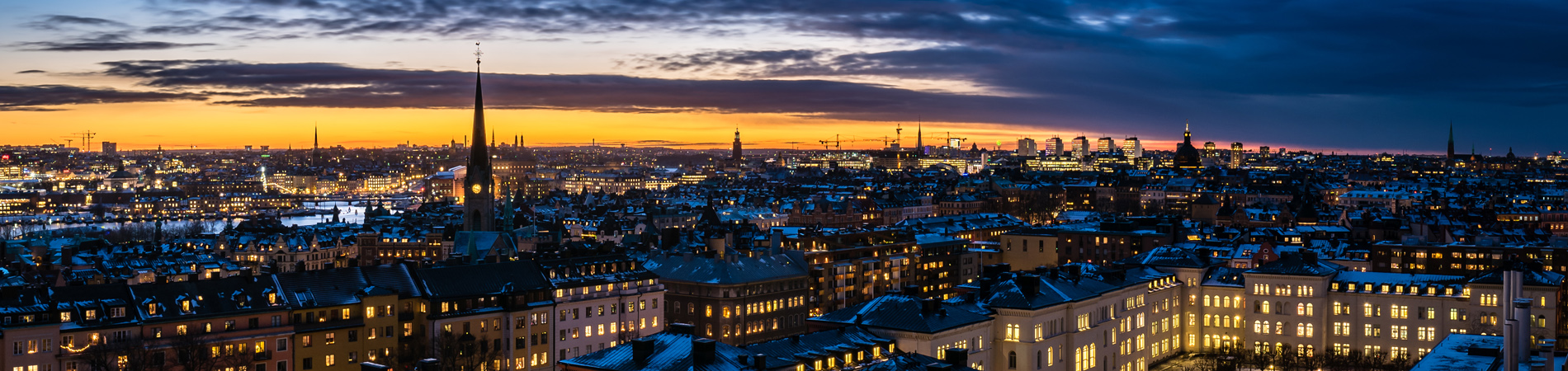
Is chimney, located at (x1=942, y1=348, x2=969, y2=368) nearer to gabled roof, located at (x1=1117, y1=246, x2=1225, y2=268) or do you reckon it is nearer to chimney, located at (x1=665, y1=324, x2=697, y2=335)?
chimney, located at (x1=665, y1=324, x2=697, y2=335)

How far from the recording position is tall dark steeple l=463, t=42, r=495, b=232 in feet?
287

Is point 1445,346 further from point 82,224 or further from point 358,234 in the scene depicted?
point 82,224

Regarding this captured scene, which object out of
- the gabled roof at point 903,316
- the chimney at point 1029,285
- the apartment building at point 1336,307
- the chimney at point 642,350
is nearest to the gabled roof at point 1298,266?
the apartment building at point 1336,307

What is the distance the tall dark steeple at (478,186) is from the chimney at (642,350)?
56.3m

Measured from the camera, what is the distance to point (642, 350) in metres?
32.6

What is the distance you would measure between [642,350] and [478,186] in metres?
56.7

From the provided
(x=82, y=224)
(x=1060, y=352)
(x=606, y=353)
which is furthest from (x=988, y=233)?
(x=82, y=224)

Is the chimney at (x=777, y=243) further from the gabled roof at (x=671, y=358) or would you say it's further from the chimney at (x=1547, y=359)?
the chimney at (x=1547, y=359)

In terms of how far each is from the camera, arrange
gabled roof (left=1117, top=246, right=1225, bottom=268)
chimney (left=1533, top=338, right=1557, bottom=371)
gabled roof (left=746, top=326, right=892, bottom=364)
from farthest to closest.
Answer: gabled roof (left=1117, top=246, right=1225, bottom=268)
gabled roof (left=746, top=326, right=892, bottom=364)
chimney (left=1533, top=338, right=1557, bottom=371)

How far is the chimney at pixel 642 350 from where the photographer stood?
107 ft

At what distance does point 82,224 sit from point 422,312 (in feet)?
500

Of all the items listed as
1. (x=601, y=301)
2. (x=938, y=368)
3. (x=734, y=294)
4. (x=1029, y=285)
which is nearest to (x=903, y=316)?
(x=1029, y=285)

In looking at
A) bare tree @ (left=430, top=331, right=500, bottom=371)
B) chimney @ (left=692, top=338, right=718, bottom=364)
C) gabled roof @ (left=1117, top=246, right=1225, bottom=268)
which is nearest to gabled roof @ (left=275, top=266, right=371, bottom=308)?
bare tree @ (left=430, top=331, right=500, bottom=371)

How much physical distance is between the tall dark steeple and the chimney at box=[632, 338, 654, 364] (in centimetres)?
5630
